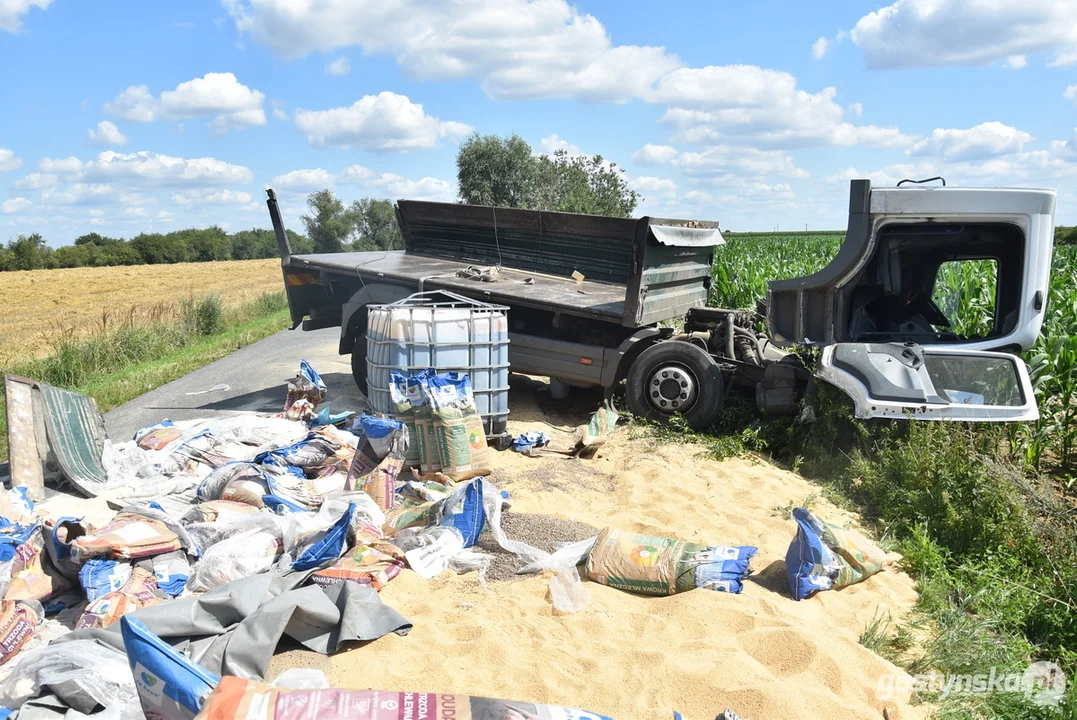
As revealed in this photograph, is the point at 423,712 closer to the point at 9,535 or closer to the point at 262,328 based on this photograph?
the point at 9,535

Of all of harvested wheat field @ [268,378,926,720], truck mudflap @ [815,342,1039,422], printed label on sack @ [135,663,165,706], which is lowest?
harvested wheat field @ [268,378,926,720]

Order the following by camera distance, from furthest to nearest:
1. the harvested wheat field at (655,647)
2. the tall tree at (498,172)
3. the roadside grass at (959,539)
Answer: the tall tree at (498,172), the roadside grass at (959,539), the harvested wheat field at (655,647)

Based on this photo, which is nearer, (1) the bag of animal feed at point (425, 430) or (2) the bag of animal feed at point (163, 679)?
(2) the bag of animal feed at point (163, 679)

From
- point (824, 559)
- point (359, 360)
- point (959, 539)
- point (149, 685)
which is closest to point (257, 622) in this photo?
point (149, 685)

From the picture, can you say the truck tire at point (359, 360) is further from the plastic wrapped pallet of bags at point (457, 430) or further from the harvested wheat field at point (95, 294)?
the harvested wheat field at point (95, 294)

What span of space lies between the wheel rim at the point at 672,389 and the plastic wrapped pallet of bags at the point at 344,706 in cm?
548

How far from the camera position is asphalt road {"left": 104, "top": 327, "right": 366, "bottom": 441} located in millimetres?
9359

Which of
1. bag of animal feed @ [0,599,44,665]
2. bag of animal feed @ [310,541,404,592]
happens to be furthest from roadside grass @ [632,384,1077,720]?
bag of animal feed @ [0,599,44,665]

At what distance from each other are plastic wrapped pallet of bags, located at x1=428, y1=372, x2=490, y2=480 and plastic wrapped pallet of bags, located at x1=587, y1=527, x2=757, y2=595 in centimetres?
217

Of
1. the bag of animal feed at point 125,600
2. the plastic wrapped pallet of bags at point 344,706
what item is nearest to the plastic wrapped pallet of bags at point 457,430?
the bag of animal feed at point 125,600

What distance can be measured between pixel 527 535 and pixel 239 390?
685 centimetres

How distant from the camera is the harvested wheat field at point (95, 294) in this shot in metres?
21.2

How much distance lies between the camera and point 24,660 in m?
3.71

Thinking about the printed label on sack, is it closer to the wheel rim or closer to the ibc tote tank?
the ibc tote tank
